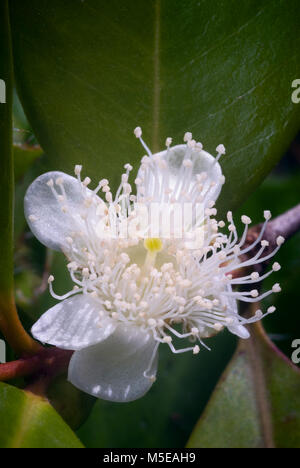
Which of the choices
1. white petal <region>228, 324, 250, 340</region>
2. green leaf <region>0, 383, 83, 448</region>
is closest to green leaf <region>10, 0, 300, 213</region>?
white petal <region>228, 324, 250, 340</region>

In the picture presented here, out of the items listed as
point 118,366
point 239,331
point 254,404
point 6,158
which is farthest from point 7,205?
point 254,404

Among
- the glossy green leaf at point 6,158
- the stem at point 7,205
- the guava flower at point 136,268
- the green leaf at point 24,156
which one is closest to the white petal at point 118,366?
the guava flower at point 136,268

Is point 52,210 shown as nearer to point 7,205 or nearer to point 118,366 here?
point 7,205

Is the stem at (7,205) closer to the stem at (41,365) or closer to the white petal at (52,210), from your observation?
the stem at (41,365)

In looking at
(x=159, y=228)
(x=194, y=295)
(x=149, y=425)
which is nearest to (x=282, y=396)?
(x=194, y=295)

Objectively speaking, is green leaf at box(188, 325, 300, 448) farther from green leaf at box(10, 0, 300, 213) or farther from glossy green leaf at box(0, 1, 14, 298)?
glossy green leaf at box(0, 1, 14, 298)

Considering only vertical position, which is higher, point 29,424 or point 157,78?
point 157,78

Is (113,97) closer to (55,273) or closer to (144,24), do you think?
(144,24)
